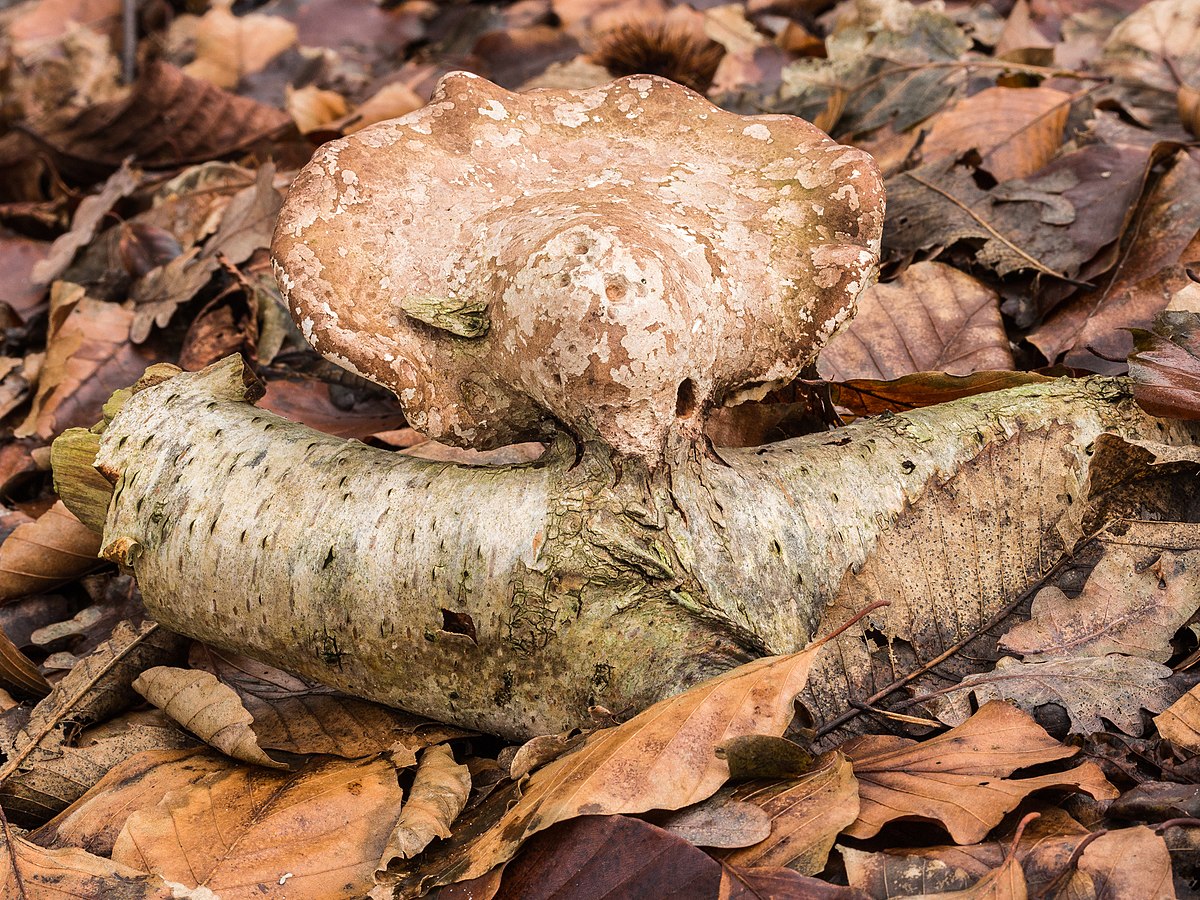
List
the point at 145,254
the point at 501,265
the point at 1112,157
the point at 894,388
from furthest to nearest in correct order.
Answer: the point at 145,254
the point at 1112,157
the point at 894,388
the point at 501,265

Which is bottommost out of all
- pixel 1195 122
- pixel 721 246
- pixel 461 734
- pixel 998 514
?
pixel 461 734

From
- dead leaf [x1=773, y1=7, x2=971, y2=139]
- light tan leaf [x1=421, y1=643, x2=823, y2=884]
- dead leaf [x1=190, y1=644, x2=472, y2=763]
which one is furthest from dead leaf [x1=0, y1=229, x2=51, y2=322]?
light tan leaf [x1=421, y1=643, x2=823, y2=884]

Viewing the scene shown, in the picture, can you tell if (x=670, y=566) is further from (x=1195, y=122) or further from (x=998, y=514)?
(x=1195, y=122)

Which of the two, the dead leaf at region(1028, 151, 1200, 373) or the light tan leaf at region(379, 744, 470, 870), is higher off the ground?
the dead leaf at region(1028, 151, 1200, 373)

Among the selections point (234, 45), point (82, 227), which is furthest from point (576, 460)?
point (234, 45)

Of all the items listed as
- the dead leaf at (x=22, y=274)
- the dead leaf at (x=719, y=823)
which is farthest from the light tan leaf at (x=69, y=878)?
the dead leaf at (x=22, y=274)

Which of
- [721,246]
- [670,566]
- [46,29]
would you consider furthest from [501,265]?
[46,29]

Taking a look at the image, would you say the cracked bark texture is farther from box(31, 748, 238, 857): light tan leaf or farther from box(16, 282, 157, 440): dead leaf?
box(16, 282, 157, 440): dead leaf
